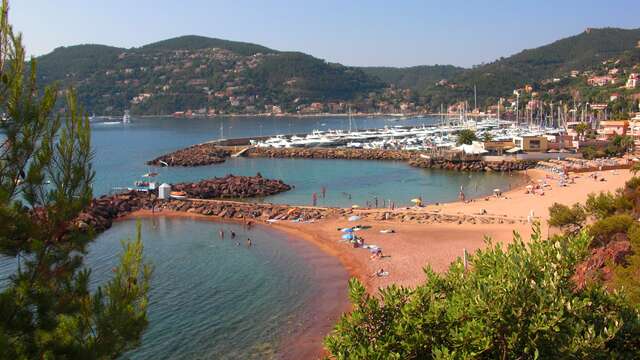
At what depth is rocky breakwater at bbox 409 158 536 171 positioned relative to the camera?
146ft

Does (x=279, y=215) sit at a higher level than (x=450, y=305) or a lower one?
lower

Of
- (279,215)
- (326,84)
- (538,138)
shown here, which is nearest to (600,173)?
(538,138)

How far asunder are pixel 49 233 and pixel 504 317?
4615 millimetres

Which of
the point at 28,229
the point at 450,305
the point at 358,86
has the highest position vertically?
the point at 358,86

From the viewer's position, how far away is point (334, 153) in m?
58.7

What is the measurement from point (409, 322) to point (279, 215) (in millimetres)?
21462

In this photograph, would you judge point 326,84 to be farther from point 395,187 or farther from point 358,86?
point 395,187

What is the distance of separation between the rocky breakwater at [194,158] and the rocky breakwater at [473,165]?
19560 millimetres

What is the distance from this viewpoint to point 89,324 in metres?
5.29

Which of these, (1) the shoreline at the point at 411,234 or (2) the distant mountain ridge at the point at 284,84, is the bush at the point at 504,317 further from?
(2) the distant mountain ridge at the point at 284,84

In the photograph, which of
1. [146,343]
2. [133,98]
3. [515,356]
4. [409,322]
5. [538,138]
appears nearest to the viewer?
[515,356]

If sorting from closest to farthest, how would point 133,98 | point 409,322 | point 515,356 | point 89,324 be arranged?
point 89,324 < point 515,356 < point 409,322 < point 133,98

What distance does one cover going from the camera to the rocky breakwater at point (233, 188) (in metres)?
34.5

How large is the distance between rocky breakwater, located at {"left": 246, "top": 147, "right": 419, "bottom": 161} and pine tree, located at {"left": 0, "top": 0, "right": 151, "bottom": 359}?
48749 millimetres
